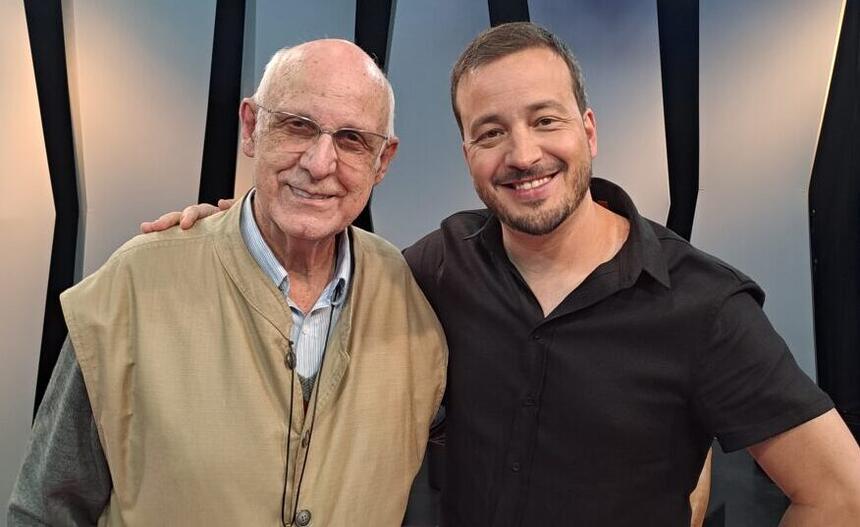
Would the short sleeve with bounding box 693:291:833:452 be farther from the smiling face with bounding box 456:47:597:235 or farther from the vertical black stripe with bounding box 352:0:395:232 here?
the vertical black stripe with bounding box 352:0:395:232

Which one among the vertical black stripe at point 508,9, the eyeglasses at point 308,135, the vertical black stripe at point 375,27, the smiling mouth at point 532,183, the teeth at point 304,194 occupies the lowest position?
the teeth at point 304,194

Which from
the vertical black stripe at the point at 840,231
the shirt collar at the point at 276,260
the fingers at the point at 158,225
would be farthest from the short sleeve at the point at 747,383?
the vertical black stripe at the point at 840,231

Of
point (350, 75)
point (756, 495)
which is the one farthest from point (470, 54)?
point (756, 495)

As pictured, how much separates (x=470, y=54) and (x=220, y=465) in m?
1.08

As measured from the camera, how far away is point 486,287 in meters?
1.51

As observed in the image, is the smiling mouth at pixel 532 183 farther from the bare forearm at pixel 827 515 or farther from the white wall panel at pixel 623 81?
the white wall panel at pixel 623 81

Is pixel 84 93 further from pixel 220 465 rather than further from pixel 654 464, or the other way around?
pixel 654 464

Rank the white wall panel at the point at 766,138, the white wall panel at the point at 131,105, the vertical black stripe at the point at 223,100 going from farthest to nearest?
the white wall panel at the point at 766,138 < the vertical black stripe at the point at 223,100 < the white wall panel at the point at 131,105

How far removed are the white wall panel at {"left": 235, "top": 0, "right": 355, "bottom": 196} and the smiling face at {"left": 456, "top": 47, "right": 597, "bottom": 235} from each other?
78.0 inches

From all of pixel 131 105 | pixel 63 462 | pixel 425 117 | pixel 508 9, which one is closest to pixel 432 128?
pixel 425 117

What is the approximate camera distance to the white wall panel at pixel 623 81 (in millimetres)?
3324

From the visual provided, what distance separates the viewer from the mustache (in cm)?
139

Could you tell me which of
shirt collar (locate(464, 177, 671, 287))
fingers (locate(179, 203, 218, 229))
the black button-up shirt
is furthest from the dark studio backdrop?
the black button-up shirt

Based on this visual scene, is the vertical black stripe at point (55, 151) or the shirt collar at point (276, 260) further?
the vertical black stripe at point (55, 151)
